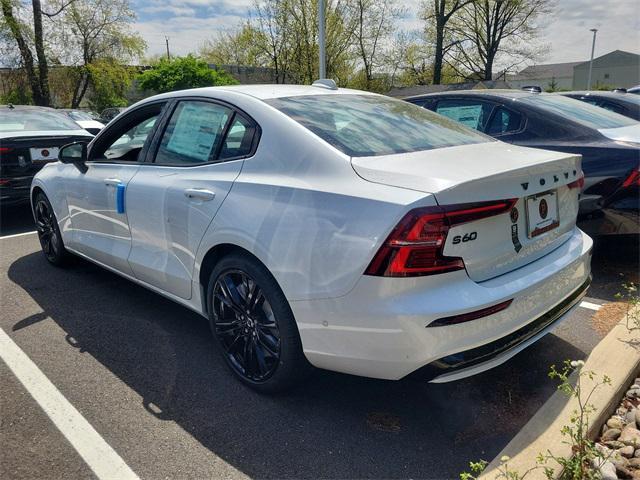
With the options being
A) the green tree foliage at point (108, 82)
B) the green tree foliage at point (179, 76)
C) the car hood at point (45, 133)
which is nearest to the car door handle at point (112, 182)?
the car hood at point (45, 133)

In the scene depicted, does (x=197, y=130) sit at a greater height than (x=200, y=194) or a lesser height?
greater

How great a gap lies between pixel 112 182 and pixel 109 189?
0.08 m

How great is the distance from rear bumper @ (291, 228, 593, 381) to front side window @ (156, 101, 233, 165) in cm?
122

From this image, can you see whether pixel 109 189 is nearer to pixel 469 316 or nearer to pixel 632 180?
pixel 469 316

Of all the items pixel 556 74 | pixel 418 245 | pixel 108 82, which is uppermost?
pixel 556 74

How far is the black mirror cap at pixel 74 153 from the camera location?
406cm

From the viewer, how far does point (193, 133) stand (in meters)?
3.18

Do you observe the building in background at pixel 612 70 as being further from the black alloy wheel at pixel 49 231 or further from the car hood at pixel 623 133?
the black alloy wheel at pixel 49 231

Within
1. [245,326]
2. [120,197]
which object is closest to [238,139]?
[245,326]

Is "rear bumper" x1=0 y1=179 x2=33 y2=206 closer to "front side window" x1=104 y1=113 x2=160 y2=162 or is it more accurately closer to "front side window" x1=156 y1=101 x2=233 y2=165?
"front side window" x1=104 y1=113 x2=160 y2=162

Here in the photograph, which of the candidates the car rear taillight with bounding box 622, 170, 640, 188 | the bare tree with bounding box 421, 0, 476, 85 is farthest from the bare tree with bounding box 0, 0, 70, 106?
the car rear taillight with bounding box 622, 170, 640, 188

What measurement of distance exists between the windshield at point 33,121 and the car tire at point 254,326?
5184 mm

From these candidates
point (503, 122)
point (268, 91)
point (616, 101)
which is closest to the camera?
point (268, 91)

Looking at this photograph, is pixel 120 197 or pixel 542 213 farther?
pixel 120 197
